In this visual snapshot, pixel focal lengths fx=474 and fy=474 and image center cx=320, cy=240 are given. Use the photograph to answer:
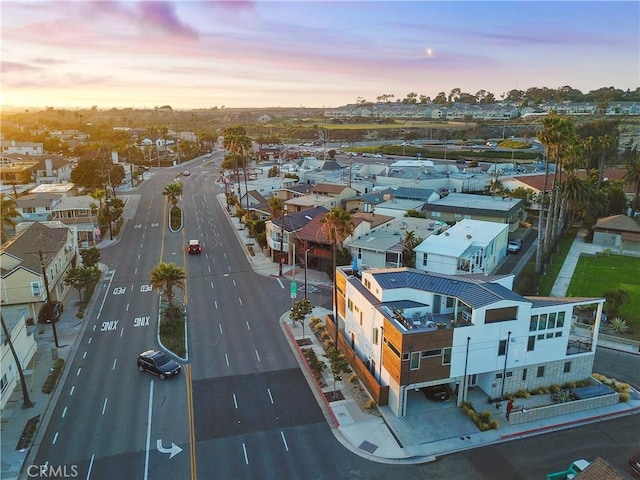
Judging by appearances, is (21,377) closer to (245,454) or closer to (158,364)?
(158,364)

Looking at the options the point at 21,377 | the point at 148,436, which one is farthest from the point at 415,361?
the point at 21,377

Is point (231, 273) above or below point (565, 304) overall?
below

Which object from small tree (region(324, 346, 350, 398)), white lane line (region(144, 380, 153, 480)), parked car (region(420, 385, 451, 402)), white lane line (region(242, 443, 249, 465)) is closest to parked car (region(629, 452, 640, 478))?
parked car (region(420, 385, 451, 402))

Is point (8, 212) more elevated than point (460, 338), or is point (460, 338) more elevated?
point (460, 338)

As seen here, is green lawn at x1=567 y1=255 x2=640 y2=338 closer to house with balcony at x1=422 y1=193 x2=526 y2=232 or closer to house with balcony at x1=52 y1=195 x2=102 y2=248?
house with balcony at x1=422 y1=193 x2=526 y2=232

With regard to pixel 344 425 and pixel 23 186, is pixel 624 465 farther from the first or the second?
pixel 23 186

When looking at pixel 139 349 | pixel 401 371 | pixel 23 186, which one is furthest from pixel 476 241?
pixel 23 186
